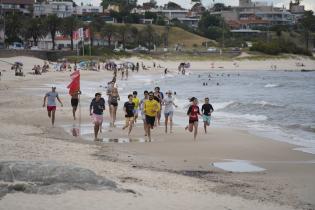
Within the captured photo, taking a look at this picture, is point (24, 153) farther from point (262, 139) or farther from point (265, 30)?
point (265, 30)

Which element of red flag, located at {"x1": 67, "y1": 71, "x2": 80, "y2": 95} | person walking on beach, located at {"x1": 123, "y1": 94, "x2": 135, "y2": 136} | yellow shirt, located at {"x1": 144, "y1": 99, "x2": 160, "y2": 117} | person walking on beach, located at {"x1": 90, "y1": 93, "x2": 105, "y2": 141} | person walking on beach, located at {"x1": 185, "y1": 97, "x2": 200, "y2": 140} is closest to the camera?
person walking on beach, located at {"x1": 90, "y1": 93, "x2": 105, "y2": 141}

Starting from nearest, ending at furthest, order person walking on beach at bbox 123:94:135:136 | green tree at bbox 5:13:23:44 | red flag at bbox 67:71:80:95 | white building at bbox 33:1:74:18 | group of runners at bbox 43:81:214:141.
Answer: group of runners at bbox 43:81:214:141
person walking on beach at bbox 123:94:135:136
red flag at bbox 67:71:80:95
green tree at bbox 5:13:23:44
white building at bbox 33:1:74:18

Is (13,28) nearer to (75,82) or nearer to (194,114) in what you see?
(75,82)

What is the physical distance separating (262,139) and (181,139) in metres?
2.39

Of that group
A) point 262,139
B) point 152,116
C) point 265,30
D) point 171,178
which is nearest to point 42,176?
point 171,178

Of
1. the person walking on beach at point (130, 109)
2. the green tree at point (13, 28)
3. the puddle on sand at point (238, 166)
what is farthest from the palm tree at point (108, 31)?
the puddle on sand at point (238, 166)

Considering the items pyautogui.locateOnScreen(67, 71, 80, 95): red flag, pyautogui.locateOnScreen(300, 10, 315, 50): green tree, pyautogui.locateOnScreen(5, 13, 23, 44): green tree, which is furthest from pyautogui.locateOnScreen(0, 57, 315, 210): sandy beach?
pyautogui.locateOnScreen(300, 10, 315, 50): green tree

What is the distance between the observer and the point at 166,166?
39.9 feet

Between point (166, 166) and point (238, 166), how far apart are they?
155 cm

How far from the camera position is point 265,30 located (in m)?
174

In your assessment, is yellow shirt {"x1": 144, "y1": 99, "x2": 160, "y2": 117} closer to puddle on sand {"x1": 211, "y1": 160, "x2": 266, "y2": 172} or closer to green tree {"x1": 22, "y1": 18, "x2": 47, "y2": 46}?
puddle on sand {"x1": 211, "y1": 160, "x2": 266, "y2": 172}

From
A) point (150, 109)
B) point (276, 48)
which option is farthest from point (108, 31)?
point (150, 109)

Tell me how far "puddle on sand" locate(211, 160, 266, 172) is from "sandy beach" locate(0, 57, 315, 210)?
0.16m

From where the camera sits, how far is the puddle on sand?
477 inches
